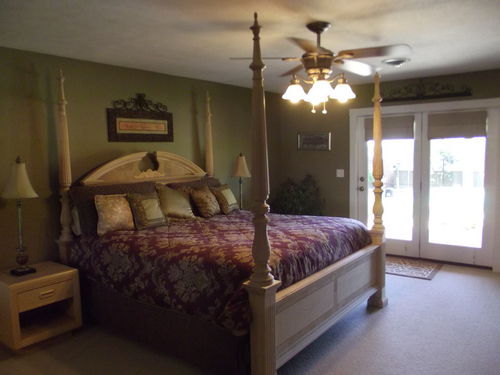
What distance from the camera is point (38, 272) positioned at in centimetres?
316

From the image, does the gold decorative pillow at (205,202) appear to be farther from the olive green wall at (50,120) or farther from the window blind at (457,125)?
the window blind at (457,125)

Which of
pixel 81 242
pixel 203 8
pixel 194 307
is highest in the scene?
pixel 203 8

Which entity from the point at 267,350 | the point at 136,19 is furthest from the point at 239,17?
the point at 267,350

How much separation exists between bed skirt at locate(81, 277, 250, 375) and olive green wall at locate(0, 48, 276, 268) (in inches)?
26.5

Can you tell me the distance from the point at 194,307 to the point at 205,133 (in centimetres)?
272

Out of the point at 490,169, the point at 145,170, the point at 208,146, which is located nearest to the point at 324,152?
the point at 208,146

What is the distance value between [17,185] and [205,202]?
1.67 m

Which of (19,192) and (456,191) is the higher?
(19,192)

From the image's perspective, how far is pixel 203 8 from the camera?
2.42 meters

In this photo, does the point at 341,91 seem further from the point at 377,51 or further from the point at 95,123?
the point at 95,123

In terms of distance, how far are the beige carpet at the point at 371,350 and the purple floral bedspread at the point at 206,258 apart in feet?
1.48

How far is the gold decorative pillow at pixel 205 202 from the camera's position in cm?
409

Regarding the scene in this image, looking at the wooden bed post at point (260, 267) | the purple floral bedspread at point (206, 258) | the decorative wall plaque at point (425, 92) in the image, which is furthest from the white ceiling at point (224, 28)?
the purple floral bedspread at point (206, 258)

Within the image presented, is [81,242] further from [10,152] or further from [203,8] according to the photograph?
[203,8]
